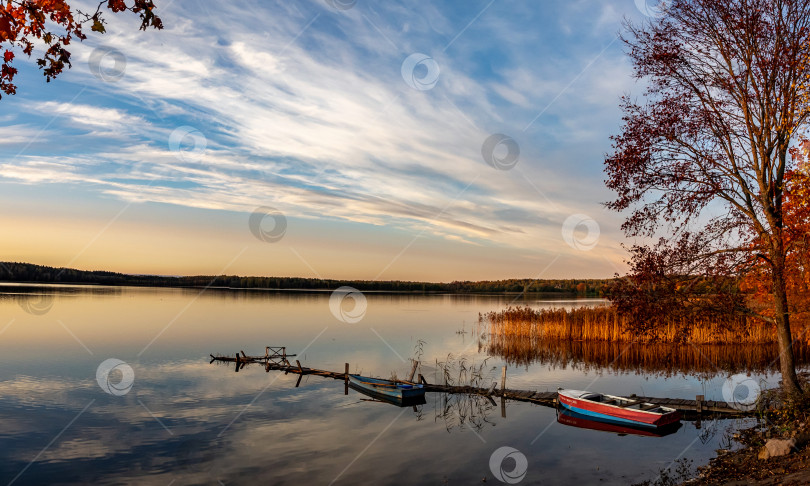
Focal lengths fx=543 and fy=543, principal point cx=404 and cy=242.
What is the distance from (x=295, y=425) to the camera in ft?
75.4

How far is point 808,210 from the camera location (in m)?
14.7

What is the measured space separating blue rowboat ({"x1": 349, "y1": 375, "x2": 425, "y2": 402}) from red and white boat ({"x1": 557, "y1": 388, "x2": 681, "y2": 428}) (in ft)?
22.7

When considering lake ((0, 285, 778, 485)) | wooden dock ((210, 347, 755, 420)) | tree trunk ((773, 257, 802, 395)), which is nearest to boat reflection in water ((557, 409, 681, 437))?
lake ((0, 285, 778, 485))

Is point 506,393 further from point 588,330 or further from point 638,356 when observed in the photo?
point 588,330

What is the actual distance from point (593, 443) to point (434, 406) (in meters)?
8.27

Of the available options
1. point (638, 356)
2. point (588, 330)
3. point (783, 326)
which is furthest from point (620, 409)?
point (588, 330)

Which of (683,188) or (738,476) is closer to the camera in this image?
(738,476)

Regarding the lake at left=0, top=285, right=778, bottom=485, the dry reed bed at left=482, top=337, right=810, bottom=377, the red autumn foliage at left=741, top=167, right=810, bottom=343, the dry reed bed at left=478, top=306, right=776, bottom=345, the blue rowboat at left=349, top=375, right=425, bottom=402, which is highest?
the red autumn foliage at left=741, top=167, right=810, bottom=343

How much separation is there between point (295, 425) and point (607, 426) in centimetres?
Answer: 1320

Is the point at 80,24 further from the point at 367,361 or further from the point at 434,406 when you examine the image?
the point at 367,361

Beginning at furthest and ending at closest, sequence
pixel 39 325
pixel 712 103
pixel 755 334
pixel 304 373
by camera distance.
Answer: pixel 39 325
pixel 755 334
pixel 304 373
pixel 712 103

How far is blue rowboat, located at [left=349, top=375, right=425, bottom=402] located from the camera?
2688cm

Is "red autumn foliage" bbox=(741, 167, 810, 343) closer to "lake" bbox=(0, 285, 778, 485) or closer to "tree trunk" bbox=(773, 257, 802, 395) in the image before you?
"tree trunk" bbox=(773, 257, 802, 395)

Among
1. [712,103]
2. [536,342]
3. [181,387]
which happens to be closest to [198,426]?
[181,387]
